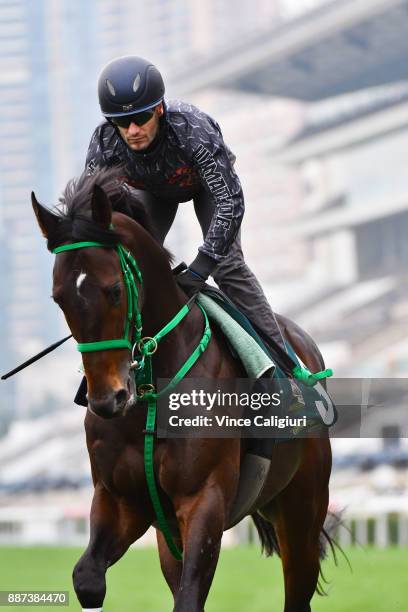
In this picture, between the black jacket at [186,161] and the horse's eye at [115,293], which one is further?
the black jacket at [186,161]

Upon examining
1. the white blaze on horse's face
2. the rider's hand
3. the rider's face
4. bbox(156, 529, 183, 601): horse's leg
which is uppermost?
the rider's face

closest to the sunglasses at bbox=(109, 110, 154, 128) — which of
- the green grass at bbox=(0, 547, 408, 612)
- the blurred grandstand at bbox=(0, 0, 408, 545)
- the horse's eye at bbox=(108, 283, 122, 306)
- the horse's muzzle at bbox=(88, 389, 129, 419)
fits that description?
the horse's eye at bbox=(108, 283, 122, 306)

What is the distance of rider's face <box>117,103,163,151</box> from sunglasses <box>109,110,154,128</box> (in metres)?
0.01

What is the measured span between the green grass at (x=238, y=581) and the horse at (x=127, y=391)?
11.4ft

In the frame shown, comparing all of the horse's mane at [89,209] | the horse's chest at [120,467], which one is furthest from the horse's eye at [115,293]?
the horse's chest at [120,467]

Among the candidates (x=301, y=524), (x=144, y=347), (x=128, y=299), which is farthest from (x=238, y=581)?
(x=128, y=299)

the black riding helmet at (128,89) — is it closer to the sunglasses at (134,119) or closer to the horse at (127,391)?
the sunglasses at (134,119)

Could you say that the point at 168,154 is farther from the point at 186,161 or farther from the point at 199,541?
the point at 199,541

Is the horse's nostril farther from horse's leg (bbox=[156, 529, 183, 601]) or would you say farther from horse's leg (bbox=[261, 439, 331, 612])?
horse's leg (bbox=[261, 439, 331, 612])

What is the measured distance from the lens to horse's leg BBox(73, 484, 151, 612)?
4.23 metres

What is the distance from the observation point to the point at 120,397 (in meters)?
3.90

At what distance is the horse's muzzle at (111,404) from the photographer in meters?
3.86

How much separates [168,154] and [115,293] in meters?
0.91

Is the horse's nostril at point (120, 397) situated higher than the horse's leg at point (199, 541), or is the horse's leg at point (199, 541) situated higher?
the horse's nostril at point (120, 397)
